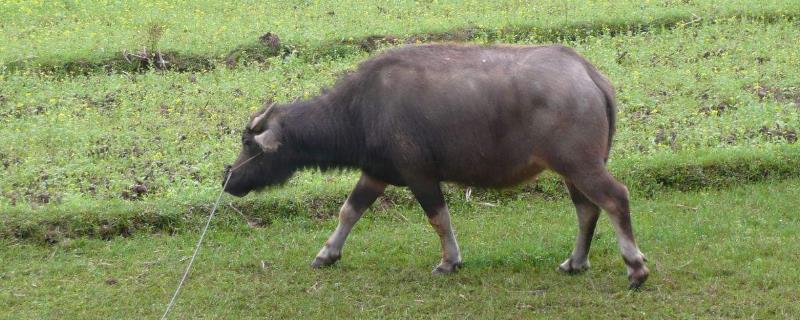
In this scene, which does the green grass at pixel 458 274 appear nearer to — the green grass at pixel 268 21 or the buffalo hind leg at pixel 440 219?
the buffalo hind leg at pixel 440 219

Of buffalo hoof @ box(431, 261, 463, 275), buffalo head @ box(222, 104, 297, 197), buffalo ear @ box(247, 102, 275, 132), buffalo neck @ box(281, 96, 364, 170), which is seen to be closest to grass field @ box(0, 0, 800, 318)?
buffalo hoof @ box(431, 261, 463, 275)

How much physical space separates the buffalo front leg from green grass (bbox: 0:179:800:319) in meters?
0.10

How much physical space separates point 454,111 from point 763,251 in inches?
85.0

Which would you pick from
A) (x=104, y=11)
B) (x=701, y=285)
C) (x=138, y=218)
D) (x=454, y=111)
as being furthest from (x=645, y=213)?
(x=104, y=11)

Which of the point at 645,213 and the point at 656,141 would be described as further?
the point at 656,141

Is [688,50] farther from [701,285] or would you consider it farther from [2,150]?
[2,150]

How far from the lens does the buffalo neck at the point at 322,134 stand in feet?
20.5

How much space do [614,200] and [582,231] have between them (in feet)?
1.80

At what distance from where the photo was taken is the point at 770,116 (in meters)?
8.98

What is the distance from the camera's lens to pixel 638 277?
18.9 feet

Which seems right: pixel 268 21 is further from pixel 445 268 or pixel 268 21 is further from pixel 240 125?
pixel 445 268

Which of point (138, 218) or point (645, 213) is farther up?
point (138, 218)

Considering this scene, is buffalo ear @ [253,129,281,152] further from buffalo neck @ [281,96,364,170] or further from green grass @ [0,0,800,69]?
green grass @ [0,0,800,69]

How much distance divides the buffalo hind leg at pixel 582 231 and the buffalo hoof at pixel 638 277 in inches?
16.6
